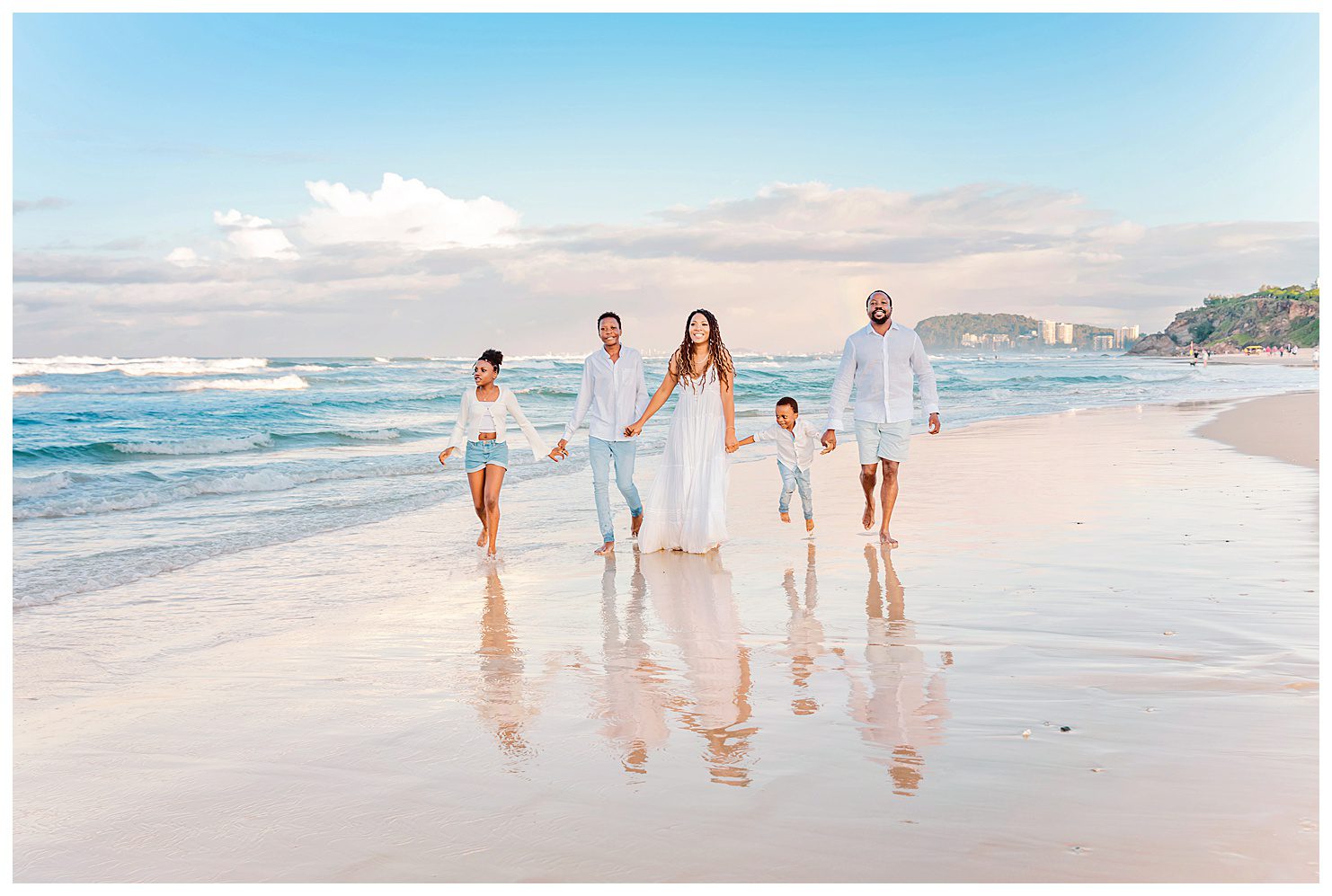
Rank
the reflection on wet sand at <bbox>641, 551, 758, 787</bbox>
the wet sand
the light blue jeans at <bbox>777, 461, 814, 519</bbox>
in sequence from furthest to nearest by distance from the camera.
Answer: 1. the light blue jeans at <bbox>777, 461, 814, 519</bbox>
2. the reflection on wet sand at <bbox>641, 551, 758, 787</bbox>
3. the wet sand

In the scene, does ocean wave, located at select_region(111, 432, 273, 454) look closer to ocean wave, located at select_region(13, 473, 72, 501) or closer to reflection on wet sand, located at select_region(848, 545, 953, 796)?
ocean wave, located at select_region(13, 473, 72, 501)

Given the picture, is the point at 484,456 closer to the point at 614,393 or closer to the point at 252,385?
the point at 614,393

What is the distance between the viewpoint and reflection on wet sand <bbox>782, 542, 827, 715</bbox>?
13.4 ft

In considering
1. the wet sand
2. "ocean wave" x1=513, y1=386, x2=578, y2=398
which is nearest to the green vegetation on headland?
"ocean wave" x1=513, y1=386, x2=578, y2=398

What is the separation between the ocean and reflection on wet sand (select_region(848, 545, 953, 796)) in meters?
4.62

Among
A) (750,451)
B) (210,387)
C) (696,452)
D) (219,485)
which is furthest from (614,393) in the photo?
(210,387)

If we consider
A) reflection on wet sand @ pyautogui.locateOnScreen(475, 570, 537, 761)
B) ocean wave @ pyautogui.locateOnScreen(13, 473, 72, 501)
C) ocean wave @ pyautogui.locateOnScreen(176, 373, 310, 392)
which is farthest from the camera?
ocean wave @ pyautogui.locateOnScreen(176, 373, 310, 392)

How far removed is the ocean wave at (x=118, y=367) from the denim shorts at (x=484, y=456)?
47421 mm

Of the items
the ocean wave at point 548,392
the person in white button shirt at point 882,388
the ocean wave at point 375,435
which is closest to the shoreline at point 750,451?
the ocean wave at point 375,435

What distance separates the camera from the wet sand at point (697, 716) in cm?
283

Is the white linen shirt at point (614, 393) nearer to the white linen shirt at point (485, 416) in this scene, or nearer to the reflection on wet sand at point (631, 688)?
the white linen shirt at point (485, 416)

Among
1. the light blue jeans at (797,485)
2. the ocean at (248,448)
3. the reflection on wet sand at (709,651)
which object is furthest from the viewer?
the ocean at (248,448)

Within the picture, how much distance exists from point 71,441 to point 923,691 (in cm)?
2170

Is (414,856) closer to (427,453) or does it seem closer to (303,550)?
(303,550)
